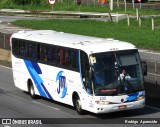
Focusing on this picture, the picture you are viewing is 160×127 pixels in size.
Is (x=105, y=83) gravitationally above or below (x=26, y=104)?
above

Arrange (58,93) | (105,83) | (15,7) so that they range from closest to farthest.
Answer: (105,83) → (58,93) → (15,7)

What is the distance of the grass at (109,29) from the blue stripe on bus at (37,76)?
1790cm

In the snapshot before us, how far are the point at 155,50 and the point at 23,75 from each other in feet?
57.4

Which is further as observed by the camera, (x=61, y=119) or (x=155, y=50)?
(x=155, y=50)

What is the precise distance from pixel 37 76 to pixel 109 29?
93.2 ft

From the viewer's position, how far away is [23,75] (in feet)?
84.7

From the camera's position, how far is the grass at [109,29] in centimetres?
4414

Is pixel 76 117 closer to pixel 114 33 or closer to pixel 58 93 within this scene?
pixel 58 93

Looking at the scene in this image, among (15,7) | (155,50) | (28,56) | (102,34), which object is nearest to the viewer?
(28,56)

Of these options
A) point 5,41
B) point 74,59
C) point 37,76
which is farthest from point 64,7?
point 74,59

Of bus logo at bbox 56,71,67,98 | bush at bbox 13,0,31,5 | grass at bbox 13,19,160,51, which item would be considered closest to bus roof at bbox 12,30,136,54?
bus logo at bbox 56,71,67,98

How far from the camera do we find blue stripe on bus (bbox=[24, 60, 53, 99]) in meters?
23.8

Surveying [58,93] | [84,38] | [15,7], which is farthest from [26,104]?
[15,7]

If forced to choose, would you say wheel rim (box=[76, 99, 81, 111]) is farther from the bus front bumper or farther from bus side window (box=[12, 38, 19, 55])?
bus side window (box=[12, 38, 19, 55])
